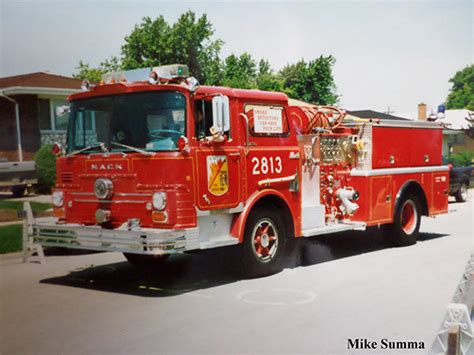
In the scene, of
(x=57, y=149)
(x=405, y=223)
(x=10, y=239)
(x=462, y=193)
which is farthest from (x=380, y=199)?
(x=462, y=193)

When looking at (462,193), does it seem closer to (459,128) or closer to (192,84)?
(192,84)

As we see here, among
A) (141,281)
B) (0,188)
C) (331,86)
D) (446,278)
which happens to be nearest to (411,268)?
(446,278)

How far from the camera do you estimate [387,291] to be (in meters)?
7.06

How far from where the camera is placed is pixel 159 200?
22.1ft

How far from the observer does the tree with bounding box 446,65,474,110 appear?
7425 centimetres

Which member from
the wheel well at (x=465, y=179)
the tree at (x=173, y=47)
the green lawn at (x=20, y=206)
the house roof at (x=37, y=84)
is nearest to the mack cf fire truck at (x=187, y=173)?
the green lawn at (x=20, y=206)

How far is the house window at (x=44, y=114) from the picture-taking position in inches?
910

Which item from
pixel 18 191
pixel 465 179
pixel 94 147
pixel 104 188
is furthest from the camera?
pixel 465 179

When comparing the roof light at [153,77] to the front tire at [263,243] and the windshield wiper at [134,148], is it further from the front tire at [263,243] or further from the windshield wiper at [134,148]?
the front tire at [263,243]

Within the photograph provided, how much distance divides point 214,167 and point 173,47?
12.0 metres

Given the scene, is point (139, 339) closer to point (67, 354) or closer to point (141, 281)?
point (67, 354)

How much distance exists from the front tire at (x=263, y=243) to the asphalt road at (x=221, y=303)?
0.17 m

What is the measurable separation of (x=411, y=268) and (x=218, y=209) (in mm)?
3138

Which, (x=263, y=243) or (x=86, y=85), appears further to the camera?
(x=263, y=243)
